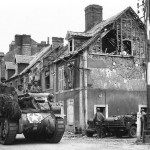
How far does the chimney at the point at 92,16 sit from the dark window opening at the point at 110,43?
3757 millimetres

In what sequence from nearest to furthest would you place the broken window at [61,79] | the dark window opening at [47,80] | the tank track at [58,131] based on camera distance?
the tank track at [58,131], the broken window at [61,79], the dark window opening at [47,80]

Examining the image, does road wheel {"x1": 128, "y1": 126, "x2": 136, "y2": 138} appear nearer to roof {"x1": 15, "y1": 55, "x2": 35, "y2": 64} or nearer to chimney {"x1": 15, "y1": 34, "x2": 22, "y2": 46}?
roof {"x1": 15, "y1": 55, "x2": 35, "y2": 64}

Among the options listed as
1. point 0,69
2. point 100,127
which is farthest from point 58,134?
point 0,69

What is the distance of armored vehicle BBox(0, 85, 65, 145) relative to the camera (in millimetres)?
15117

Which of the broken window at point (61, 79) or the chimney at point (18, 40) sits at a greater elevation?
the chimney at point (18, 40)

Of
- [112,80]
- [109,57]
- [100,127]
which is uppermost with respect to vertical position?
[109,57]

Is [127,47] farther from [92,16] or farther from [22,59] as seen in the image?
[22,59]

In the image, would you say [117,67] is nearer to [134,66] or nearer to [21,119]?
[134,66]

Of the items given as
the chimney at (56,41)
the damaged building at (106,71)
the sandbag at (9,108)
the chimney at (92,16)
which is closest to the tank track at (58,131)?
the sandbag at (9,108)

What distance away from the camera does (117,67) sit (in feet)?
85.4

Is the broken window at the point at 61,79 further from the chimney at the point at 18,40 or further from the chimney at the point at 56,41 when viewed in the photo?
the chimney at the point at 18,40

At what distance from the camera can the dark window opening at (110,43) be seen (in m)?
26.3

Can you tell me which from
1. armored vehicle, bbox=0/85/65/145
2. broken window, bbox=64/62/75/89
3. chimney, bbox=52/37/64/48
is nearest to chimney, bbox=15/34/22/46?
chimney, bbox=52/37/64/48

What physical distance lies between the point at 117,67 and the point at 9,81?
18197 mm
